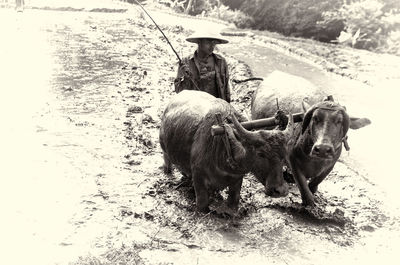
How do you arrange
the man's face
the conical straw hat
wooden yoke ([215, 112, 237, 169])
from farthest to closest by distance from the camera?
the man's face < the conical straw hat < wooden yoke ([215, 112, 237, 169])

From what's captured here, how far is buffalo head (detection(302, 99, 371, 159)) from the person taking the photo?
16.0ft

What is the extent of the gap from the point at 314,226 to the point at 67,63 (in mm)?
9623

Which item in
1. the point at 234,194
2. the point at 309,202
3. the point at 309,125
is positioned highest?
the point at 309,125

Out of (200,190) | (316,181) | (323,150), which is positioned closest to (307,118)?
(323,150)

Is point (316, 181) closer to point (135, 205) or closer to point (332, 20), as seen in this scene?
point (135, 205)

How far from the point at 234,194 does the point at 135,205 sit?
126 cm

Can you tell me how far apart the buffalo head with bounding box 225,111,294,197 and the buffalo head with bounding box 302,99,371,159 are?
56 cm

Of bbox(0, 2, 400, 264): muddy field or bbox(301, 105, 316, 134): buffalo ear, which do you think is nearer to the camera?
bbox(0, 2, 400, 264): muddy field

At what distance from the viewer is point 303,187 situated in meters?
5.61

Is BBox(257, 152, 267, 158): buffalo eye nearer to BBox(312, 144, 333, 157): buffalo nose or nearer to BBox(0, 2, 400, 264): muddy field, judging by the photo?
BBox(312, 144, 333, 157): buffalo nose

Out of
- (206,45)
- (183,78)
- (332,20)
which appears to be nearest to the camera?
(206,45)

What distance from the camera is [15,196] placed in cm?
546

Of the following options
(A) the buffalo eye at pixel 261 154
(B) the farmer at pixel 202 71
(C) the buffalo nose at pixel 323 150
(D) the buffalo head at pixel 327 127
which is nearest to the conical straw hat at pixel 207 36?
(B) the farmer at pixel 202 71

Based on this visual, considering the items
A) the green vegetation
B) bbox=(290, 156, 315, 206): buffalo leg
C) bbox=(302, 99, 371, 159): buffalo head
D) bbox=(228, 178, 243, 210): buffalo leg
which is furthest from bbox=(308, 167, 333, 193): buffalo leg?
the green vegetation
